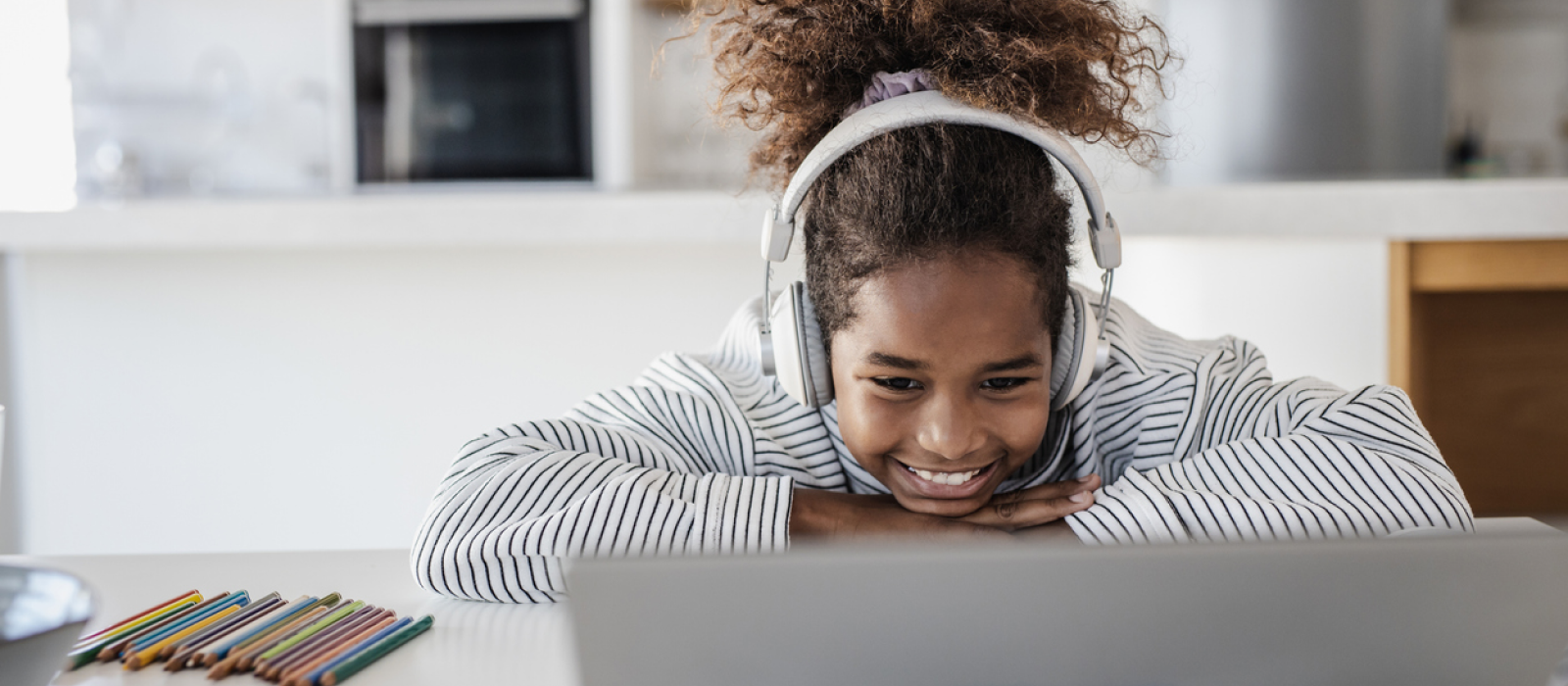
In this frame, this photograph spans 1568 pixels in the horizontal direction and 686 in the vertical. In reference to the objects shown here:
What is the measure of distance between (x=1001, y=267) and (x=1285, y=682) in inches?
14.8

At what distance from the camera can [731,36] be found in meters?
→ 0.92

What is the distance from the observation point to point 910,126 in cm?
80

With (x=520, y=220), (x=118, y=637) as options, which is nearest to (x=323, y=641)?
(x=118, y=637)

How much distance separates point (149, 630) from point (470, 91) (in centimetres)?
245

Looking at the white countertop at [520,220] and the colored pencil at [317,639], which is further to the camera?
the white countertop at [520,220]

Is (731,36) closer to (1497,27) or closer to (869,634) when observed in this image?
(869,634)

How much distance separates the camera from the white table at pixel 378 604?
576mm

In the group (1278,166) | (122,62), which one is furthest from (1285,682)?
(122,62)

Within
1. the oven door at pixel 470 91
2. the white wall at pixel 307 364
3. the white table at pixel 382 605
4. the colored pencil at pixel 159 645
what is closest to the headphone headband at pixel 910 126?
the white table at pixel 382 605

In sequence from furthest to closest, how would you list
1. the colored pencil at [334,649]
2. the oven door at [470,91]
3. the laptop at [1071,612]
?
the oven door at [470,91], the colored pencil at [334,649], the laptop at [1071,612]

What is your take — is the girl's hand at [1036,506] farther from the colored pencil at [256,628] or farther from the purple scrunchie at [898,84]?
the colored pencil at [256,628]

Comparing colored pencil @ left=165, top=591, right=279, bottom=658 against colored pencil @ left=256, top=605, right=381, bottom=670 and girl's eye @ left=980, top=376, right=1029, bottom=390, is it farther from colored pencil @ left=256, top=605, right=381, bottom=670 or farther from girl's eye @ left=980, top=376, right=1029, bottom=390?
girl's eye @ left=980, top=376, right=1029, bottom=390

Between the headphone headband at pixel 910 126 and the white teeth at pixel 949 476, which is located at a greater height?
the headphone headband at pixel 910 126

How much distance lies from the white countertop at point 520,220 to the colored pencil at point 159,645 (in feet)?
3.32
